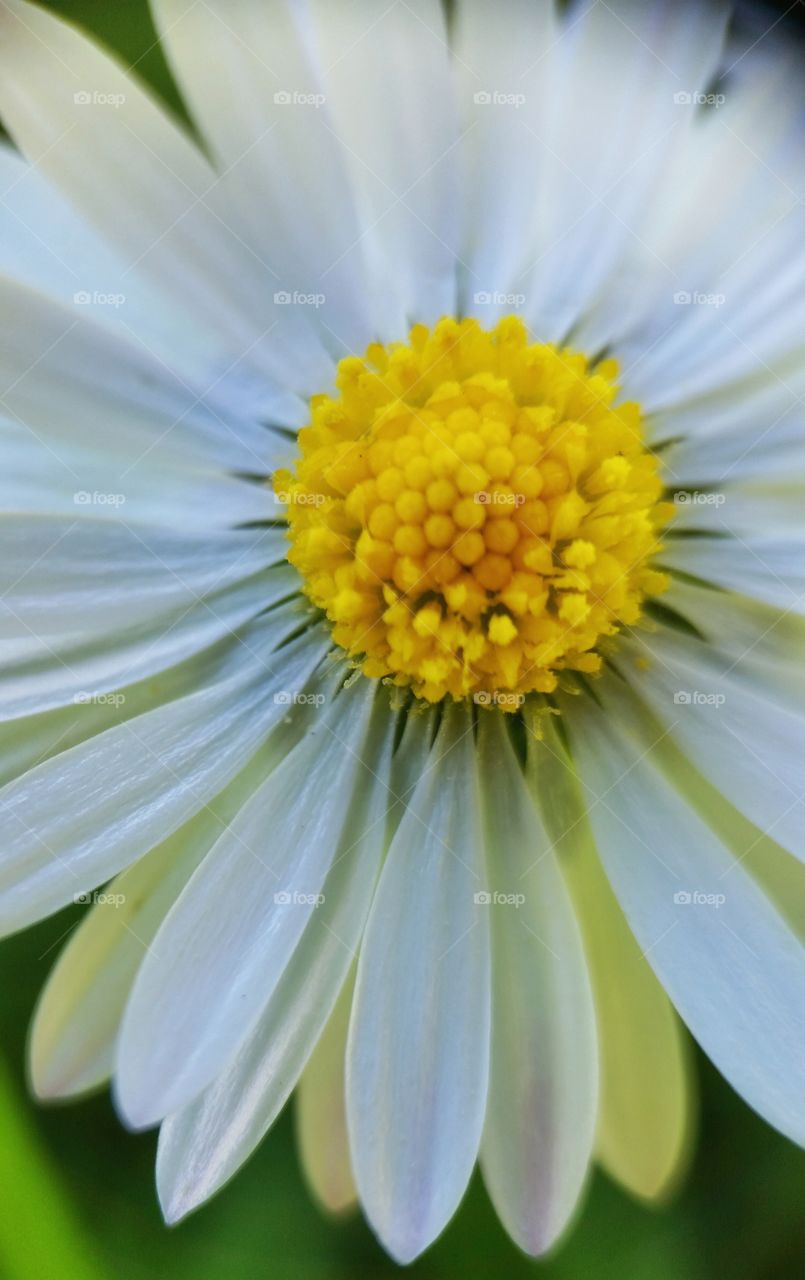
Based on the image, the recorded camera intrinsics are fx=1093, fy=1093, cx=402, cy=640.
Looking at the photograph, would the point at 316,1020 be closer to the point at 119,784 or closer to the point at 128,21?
the point at 119,784

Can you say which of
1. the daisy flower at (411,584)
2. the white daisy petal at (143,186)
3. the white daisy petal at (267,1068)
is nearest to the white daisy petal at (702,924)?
the daisy flower at (411,584)

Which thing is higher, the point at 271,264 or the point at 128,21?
the point at 128,21

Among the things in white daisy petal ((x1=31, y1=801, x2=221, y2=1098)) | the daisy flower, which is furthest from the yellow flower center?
white daisy petal ((x1=31, y1=801, x2=221, y2=1098))

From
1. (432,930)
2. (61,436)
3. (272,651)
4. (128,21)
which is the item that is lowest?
(432,930)

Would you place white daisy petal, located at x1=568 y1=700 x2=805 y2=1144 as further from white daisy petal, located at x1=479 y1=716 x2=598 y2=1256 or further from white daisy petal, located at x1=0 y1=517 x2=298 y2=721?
white daisy petal, located at x1=0 y1=517 x2=298 y2=721

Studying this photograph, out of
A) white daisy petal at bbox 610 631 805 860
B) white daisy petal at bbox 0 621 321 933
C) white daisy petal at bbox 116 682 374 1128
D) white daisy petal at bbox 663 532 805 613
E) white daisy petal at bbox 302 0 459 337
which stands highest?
white daisy petal at bbox 302 0 459 337

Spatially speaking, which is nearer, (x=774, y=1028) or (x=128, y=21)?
(x=774, y=1028)

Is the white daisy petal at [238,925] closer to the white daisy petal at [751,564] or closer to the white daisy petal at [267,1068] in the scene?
the white daisy petal at [267,1068]

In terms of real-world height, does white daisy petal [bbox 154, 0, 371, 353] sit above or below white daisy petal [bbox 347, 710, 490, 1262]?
above

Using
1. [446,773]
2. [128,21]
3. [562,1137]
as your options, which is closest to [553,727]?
[446,773]
